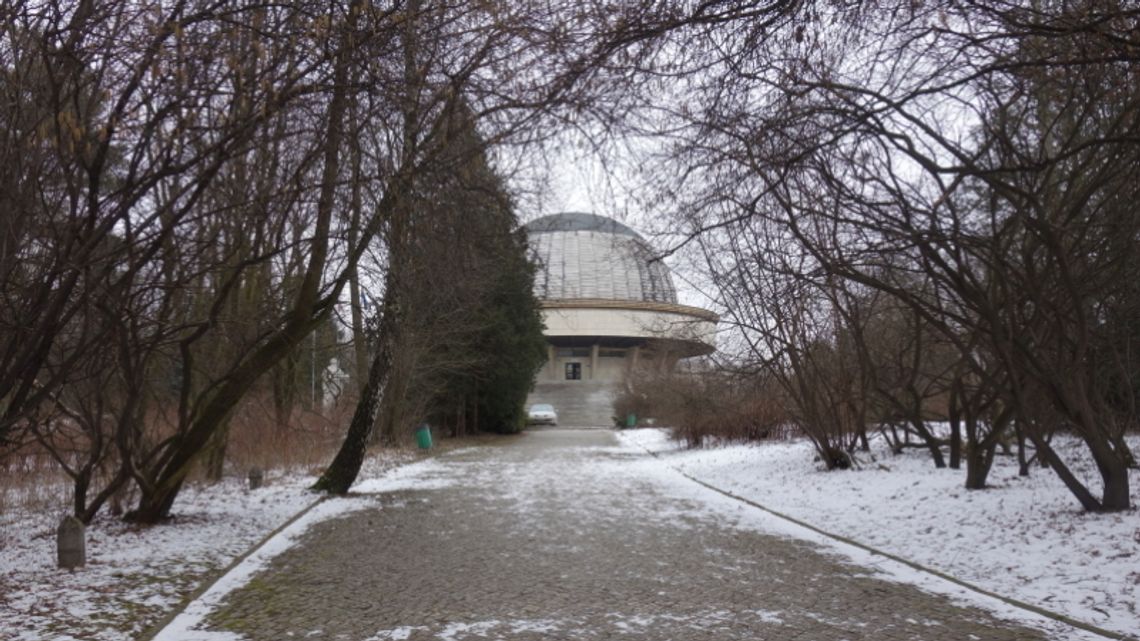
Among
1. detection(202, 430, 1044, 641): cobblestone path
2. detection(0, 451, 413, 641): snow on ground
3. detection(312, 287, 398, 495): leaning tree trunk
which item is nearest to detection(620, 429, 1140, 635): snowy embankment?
detection(202, 430, 1044, 641): cobblestone path

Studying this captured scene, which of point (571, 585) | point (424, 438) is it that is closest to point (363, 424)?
point (571, 585)

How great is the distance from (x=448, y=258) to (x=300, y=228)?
5.95ft

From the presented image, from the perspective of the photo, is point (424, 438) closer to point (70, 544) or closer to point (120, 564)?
point (120, 564)

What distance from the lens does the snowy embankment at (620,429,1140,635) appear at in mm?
7090

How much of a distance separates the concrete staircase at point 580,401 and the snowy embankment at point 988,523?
35.2m

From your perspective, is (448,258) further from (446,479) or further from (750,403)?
(750,403)

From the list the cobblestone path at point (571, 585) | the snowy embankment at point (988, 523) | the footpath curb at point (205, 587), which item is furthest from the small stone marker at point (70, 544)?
the snowy embankment at point (988, 523)

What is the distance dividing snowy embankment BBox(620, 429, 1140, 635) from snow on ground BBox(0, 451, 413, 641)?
670cm

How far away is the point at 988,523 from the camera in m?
9.96

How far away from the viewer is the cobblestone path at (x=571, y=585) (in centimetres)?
614

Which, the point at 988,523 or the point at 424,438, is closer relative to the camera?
the point at 988,523

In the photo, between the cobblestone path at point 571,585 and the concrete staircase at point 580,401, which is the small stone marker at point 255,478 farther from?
the concrete staircase at point 580,401

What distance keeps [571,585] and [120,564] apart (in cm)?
431

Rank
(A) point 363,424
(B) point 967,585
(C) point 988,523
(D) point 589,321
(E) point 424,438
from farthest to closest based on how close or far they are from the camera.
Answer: (D) point 589,321 → (E) point 424,438 → (A) point 363,424 → (C) point 988,523 → (B) point 967,585
